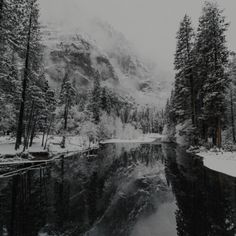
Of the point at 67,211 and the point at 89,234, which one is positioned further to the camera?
the point at 67,211

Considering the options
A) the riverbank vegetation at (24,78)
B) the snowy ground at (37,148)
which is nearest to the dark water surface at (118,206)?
the snowy ground at (37,148)

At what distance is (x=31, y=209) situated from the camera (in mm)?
8820

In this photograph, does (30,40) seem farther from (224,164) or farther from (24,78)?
(224,164)

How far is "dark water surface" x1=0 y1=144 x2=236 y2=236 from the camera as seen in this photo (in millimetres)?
7203

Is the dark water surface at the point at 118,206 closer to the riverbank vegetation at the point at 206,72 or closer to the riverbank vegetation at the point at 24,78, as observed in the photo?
the riverbank vegetation at the point at 24,78

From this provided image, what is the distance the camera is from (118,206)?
9.74 m

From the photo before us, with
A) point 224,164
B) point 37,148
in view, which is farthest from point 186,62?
point 37,148

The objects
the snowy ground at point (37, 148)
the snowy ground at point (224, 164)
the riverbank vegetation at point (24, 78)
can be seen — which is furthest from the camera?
the snowy ground at point (37, 148)

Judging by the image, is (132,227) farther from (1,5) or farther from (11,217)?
(1,5)

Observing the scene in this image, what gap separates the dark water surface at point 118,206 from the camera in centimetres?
720

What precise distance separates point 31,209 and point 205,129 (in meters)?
28.6

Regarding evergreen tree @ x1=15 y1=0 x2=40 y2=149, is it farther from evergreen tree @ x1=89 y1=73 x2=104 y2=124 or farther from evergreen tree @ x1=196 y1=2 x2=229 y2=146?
evergreen tree @ x1=89 y1=73 x2=104 y2=124

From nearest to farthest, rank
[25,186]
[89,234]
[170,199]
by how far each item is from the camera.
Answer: [89,234]
[170,199]
[25,186]

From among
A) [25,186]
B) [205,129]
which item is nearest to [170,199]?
[25,186]
